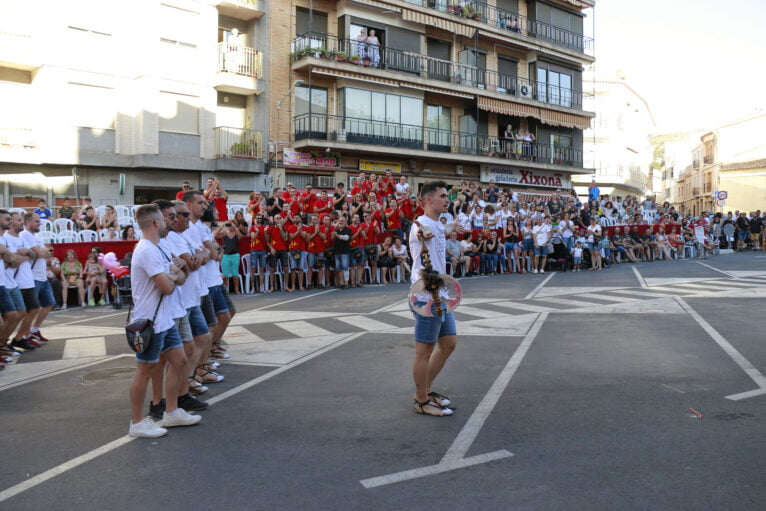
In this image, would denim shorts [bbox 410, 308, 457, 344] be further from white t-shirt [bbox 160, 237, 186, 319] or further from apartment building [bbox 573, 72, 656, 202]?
apartment building [bbox 573, 72, 656, 202]

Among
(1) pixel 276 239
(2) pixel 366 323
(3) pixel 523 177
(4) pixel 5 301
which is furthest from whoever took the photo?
(3) pixel 523 177

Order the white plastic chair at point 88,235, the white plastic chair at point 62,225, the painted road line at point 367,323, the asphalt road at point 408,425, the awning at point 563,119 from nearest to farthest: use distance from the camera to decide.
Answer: the asphalt road at point 408,425, the painted road line at point 367,323, the white plastic chair at point 88,235, the white plastic chair at point 62,225, the awning at point 563,119

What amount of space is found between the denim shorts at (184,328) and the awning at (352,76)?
23.6 m

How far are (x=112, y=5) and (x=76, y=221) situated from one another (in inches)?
473

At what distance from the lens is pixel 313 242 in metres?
17.1

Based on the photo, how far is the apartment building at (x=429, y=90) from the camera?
2842cm

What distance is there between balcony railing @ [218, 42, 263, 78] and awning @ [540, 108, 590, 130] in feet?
60.4

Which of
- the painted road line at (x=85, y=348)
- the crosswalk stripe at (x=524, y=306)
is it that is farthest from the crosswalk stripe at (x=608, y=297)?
the painted road line at (x=85, y=348)

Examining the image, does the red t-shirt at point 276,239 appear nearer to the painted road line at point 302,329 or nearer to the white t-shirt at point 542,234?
the painted road line at point 302,329

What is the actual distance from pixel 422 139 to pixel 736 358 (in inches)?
1035

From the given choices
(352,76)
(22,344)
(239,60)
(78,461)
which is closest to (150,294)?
(78,461)

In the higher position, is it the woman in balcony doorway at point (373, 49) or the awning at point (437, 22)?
the awning at point (437, 22)

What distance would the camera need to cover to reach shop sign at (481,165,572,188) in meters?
36.8

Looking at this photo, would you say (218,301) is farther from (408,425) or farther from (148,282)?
(408,425)
